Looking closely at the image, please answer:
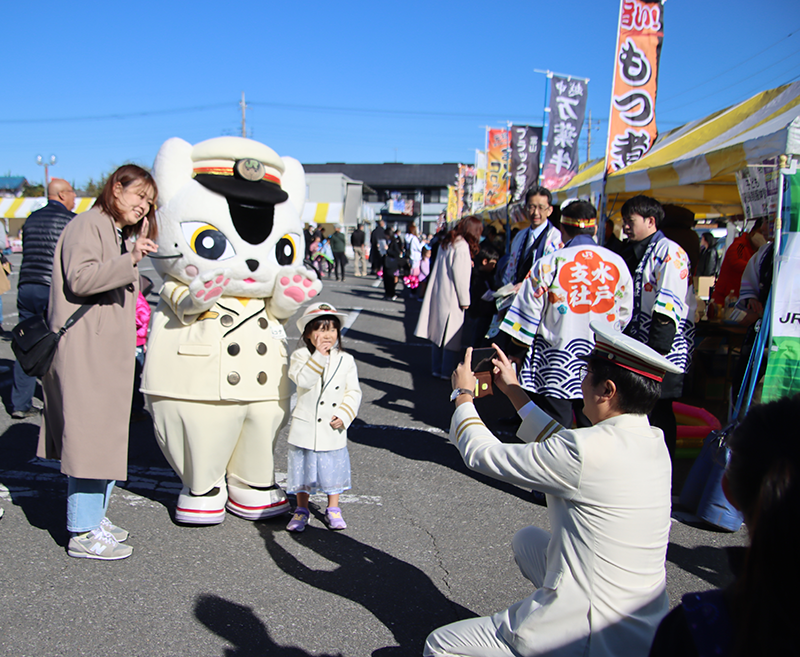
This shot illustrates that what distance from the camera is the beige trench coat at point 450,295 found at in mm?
6477

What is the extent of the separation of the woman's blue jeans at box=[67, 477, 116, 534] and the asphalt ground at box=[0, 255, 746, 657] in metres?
0.16

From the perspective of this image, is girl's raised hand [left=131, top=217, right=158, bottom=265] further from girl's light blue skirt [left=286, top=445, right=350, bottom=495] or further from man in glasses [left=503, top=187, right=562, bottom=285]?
man in glasses [left=503, top=187, right=562, bottom=285]

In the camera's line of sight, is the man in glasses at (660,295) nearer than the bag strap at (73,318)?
Result: No

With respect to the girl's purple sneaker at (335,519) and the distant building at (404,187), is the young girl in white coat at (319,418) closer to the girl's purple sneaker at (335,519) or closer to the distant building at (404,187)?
the girl's purple sneaker at (335,519)

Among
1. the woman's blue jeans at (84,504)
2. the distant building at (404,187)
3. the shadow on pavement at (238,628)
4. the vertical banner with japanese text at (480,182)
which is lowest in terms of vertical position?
the shadow on pavement at (238,628)

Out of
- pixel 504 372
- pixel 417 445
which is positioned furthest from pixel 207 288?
pixel 417 445

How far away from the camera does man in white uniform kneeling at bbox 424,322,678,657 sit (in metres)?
1.75

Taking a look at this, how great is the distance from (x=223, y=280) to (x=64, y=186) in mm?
3082

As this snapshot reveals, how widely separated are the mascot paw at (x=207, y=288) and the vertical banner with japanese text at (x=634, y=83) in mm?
4356

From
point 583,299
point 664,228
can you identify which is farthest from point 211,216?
point 664,228

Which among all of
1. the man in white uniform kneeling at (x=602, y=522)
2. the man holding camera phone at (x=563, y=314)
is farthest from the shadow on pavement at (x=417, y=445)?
the man in white uniform kneeling at (x=602, y=522)

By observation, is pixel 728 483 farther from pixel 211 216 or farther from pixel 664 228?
pixel 664 228

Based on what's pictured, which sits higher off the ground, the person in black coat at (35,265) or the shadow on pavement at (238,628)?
the person in black coat at (35,265)

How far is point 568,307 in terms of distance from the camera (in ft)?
11.8
